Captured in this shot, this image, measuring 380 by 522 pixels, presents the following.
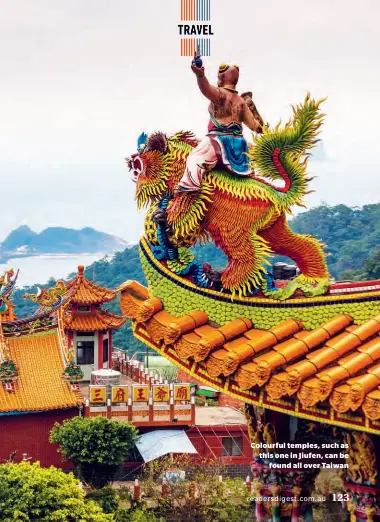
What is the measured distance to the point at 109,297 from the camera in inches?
1371

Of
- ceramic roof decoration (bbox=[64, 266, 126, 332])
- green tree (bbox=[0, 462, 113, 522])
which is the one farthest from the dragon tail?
ceramic roof decoration (bbox=[64, 266, 126, 332])

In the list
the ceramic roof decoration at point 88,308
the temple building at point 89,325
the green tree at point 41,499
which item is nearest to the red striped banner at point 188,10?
the green tree at point 41,499

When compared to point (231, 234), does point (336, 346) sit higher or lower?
lower

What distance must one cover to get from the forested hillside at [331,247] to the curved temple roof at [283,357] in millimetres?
65822

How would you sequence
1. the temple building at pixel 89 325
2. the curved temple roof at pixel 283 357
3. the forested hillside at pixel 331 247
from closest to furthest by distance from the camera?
the curved temple roof at pixel 283 357
the temple building at pixel 89 325
the forested hillside at pixel 331 247

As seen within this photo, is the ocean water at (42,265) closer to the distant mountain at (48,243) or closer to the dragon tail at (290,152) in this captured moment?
the distant mountain at (48,243)

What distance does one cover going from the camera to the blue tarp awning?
27047 mm

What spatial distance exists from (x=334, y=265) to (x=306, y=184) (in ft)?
230

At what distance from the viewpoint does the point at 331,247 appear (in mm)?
84000

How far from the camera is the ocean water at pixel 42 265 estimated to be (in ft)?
467

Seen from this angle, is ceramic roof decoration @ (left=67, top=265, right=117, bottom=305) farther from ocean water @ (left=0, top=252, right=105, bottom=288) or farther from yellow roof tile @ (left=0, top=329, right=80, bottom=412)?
ocean water @ (left=0, top=252, right=105, bottom=288)

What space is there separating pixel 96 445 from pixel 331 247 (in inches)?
2387

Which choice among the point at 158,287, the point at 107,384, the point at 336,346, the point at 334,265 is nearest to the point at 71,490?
the point at 158,287

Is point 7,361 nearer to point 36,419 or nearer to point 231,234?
point 36,419
